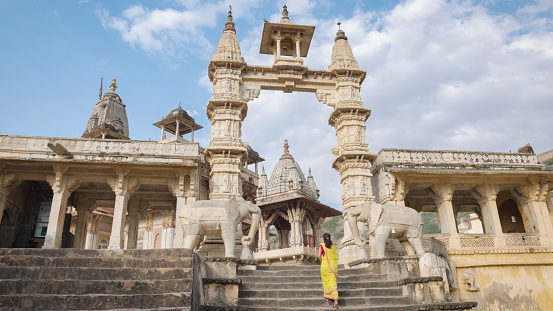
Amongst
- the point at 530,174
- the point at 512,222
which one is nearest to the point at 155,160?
the point at 530,174

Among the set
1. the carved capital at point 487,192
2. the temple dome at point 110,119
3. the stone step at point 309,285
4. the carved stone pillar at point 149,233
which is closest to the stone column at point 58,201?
the stone step at point 309,285

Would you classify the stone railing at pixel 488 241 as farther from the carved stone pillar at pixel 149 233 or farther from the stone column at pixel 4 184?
the carved stone pillar at pixel 149 233

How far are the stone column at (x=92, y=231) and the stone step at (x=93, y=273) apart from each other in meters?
21.3

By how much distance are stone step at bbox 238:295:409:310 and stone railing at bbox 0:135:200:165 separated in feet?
29.3

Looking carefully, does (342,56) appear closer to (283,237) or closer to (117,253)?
(117,253)

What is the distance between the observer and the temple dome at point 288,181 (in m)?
27.3

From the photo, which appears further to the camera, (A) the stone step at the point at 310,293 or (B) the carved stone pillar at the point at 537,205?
(B) the carved stone pillar at the point at 537,205

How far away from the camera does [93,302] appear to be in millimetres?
6117

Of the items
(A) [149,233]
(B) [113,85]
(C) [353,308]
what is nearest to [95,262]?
(C) [353,308]

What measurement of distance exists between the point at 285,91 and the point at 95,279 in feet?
44.5

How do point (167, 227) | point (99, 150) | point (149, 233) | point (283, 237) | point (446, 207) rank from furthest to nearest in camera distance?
point (283, 237)
point (149, 233)
point (167, 227)
point (446, 207)
point (99, 150)

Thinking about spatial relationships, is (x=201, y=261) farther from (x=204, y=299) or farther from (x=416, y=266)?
(x=416, y=266)

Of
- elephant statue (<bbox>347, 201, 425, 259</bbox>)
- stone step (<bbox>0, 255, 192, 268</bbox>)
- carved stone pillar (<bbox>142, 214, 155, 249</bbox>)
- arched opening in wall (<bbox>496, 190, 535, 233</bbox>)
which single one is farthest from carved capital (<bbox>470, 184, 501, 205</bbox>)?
carved stone pillar (<bbox>142, 214, 155, 249</bbox>)

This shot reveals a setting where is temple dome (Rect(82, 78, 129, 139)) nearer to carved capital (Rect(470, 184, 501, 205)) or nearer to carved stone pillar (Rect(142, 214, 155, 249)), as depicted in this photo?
carved stone pillar (Rect(142, 214, 155, 249))
